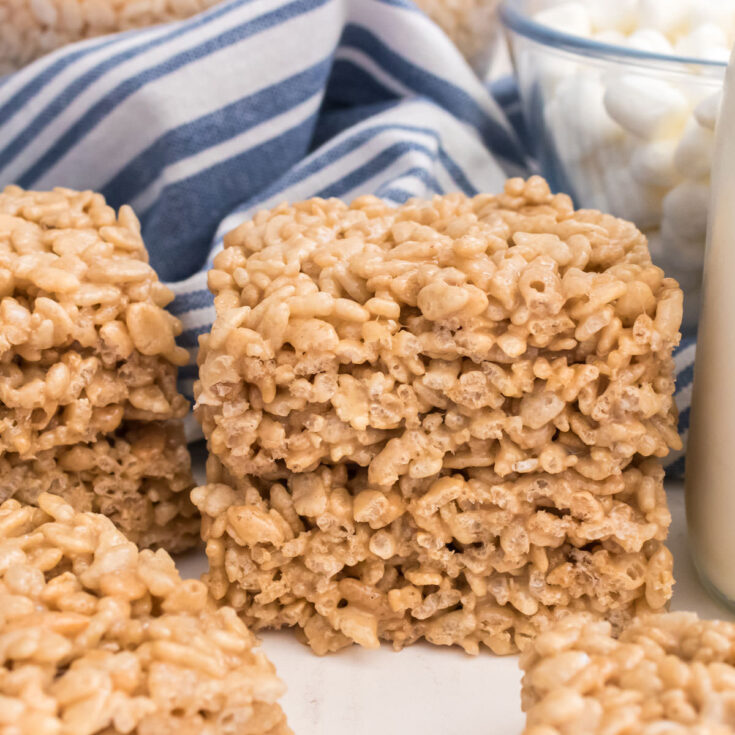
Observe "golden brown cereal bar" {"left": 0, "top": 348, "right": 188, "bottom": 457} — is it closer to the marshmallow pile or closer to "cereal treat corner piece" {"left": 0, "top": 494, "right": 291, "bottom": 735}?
"cereal treat corner piece" {"left": 0, "top": 494, "right": 291, "bottom": 735}

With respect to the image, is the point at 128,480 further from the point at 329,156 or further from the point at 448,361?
the point at 329,156

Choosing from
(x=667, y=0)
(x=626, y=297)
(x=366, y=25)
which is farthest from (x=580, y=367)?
(x=366, y=25)

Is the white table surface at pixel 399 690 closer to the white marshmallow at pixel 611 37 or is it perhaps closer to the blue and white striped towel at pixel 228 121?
the blue and white striped towel at pixel 228 121

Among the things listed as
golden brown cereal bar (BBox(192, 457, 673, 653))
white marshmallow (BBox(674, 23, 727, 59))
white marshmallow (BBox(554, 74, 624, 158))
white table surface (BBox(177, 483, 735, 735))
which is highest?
white marshmallow (BBox(674, 23, 727, 59))

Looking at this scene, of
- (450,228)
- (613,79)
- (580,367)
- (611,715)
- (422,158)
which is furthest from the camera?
(422,158)

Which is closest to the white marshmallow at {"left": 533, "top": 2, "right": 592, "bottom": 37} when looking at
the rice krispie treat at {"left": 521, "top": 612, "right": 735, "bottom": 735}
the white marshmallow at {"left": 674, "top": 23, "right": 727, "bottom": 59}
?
the white marshmallow at {"left": 674, "top": 23, "right": 727, "bottom": 59}

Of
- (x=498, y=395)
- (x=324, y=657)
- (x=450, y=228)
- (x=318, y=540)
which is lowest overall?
(x=324, y=657)

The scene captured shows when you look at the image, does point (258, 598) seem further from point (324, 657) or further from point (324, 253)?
point (324, 253)
